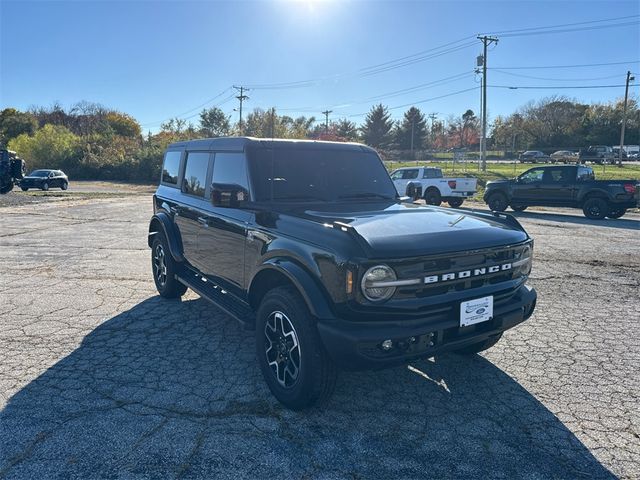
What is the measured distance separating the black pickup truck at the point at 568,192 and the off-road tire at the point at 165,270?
1439cm

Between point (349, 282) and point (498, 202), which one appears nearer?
point (349, 282)

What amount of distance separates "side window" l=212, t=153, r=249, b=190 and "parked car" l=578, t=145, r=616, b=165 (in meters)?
51.8

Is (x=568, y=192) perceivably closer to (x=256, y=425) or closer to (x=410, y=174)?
(x=410, y=174)

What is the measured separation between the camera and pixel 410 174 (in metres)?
20.5

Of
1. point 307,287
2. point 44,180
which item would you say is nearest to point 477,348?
point 307,287

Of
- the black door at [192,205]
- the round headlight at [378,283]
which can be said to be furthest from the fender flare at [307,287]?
the black door at [192,205]

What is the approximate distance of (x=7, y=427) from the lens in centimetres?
292

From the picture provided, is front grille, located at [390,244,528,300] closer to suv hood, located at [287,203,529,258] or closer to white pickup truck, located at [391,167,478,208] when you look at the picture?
suv hood, located at [287,203,529,258]

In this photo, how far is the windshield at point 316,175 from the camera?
4.00 meters

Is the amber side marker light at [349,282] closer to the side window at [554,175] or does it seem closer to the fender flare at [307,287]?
the fender flare at [307,287]

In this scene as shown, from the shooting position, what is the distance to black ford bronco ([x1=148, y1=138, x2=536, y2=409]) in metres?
2.77

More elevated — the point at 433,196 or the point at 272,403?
the point at 433,196

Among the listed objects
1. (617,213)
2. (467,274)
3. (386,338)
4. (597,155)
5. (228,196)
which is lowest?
(617,213)

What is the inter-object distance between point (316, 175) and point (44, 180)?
98.3 feet
